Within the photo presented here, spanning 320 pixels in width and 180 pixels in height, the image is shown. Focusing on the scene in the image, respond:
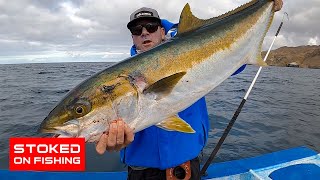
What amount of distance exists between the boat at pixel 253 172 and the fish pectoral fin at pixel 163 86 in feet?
9.69

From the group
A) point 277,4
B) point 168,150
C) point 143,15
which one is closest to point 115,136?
point 168,150

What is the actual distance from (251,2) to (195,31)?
1011 mm

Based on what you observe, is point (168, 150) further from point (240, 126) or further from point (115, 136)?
point (240, 126)

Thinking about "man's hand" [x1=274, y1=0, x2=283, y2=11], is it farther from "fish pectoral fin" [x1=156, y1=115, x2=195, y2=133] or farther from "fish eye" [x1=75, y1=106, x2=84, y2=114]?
"fish eye" [x1=75, y1=106, x2=84, y2=114]

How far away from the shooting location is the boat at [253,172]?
18.0 ft

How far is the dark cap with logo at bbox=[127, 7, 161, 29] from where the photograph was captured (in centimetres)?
409

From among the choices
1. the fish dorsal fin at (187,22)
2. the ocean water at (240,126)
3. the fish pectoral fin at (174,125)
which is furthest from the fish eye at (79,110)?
the ocean water at (240,126)

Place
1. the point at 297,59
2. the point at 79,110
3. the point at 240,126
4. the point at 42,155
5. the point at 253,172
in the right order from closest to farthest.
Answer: the point at 79,110 → the point at 42,155 → the point at 253,172 → the point at 240,126 → the point at 297,59

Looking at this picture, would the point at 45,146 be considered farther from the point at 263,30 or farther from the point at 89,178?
the point at 263,30

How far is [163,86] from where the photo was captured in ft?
9.55

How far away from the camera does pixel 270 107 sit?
1889 cm

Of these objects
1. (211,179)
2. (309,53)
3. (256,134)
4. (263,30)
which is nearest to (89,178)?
(211,179)

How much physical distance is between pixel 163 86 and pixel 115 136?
652 mm

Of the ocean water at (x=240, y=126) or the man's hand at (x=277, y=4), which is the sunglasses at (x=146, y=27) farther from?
the ocean water at (x=240, y=126)
